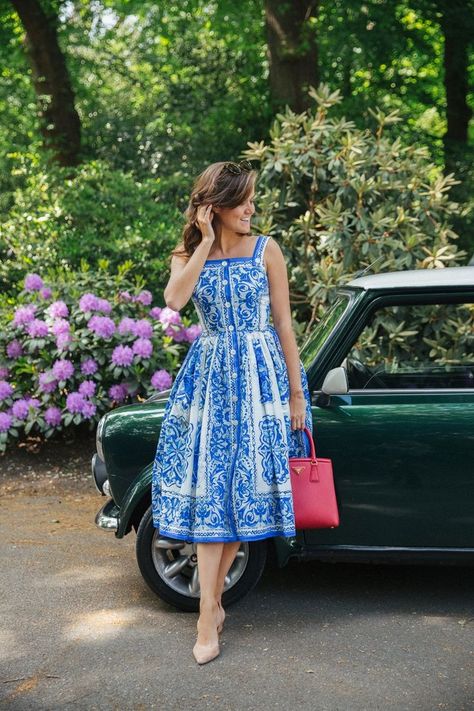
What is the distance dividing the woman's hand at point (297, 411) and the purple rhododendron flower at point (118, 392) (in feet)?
12.1

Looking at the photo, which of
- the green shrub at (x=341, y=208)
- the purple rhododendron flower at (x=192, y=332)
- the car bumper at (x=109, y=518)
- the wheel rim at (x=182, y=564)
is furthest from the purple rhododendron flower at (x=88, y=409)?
the wheel rim at (x=182, y=564)

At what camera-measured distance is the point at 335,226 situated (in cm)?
766

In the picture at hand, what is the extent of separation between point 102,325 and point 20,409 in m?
0.95

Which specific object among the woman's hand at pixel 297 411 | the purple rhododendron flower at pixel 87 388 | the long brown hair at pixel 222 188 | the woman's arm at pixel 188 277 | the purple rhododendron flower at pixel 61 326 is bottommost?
the purple rhododendron flower at pixel 87 388

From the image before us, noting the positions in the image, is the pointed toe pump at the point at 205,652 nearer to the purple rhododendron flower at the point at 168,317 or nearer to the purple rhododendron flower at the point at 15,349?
the purple rhododendron flower at the point at 168,317

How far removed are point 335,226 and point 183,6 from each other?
8482 millimetres

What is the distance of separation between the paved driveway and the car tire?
0.34ft

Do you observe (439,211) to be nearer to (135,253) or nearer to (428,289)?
(135,253)

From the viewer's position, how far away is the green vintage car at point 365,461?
14.1 feet

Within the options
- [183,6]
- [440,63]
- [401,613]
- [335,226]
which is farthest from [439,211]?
[440,63]

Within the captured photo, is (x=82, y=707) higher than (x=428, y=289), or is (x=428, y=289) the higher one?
(x=428, y=289)

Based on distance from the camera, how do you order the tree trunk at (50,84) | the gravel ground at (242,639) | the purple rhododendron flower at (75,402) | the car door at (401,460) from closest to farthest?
1. the gravel ground at (242,639)
2. the car door at (401,460)
3. the purple rhododendron flower at (75,402)
4. the tree trunk at (50,84)

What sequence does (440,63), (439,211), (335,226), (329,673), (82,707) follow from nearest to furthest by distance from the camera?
(82,707) → (329,673) → (335,226) → (439,211) → (440,63)

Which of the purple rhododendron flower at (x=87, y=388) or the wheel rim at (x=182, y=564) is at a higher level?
the purple rhododendron flower at (x=87, y=388)
